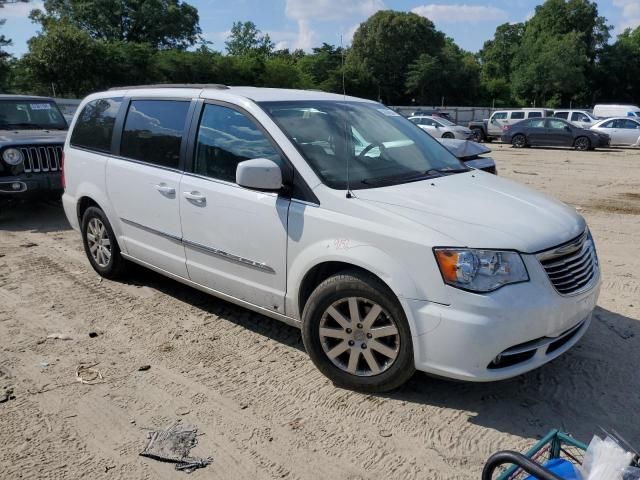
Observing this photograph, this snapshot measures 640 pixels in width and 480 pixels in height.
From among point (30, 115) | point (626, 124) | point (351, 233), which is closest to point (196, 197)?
point (351, 233)

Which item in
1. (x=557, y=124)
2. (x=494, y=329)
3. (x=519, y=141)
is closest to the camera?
(x=494, y=329)

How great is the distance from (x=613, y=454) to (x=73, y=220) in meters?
5.37

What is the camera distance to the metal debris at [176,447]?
291cm

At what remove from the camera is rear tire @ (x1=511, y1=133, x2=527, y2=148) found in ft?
81.6

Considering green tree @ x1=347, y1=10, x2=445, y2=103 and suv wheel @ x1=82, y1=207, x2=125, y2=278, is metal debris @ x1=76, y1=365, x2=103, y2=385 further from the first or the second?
green tree @ x1=347, y1=10, x2=445, y2=103

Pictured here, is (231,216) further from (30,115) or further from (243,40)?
(243,40)

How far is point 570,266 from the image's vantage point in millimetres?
3332

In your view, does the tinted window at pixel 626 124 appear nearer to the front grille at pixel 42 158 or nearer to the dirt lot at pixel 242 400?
the dirt lot at pixel 242 400

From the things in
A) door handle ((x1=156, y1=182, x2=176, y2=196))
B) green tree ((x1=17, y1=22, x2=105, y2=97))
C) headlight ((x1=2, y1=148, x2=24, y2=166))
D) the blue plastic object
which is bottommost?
the blue plastic object

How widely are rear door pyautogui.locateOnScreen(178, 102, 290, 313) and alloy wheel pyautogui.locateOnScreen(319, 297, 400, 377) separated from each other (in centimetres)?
46

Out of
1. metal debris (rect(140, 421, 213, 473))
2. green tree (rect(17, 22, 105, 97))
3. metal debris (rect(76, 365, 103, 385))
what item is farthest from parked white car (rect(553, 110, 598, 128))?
green tree (rect(17, 22, 105, 97))

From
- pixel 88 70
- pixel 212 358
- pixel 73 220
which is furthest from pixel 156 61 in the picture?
pixel 212 358

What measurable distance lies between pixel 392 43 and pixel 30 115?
225 feet

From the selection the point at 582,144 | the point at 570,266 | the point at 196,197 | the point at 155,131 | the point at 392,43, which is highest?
the point at 392,43
